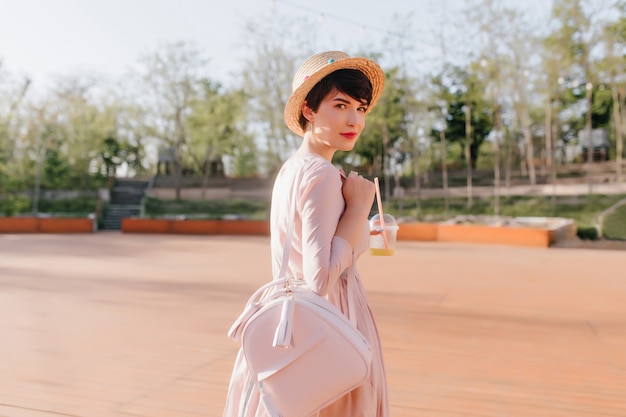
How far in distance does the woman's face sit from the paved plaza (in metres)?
1.65

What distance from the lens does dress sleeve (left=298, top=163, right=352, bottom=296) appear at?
1.23m

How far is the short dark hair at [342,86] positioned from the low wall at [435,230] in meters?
12.8

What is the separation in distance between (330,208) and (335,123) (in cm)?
26

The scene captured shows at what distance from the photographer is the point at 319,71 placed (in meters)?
1.37

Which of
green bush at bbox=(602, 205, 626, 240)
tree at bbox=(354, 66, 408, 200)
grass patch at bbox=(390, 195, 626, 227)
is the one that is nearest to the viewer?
green bush at bbox=(602, 205, 626, 240)

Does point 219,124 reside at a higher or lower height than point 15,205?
higher

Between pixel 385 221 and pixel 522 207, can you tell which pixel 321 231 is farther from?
pixel 522 207

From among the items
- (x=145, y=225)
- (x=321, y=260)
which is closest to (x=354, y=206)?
(x=321, y=260)

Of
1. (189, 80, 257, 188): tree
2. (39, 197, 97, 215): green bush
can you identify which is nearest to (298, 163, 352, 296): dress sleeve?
(189, 80, 257, 188): tree

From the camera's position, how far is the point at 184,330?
14.2 ft

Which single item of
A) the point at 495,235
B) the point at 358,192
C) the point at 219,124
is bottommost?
the point at 495,235

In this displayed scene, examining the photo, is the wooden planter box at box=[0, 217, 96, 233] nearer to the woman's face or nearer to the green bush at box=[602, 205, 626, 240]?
the green bush at box=[602, 205, 626, 240]

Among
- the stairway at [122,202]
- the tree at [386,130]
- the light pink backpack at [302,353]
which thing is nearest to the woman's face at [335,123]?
the light pink backpack at [302,353]

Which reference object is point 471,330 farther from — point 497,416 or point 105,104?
point 105,104
